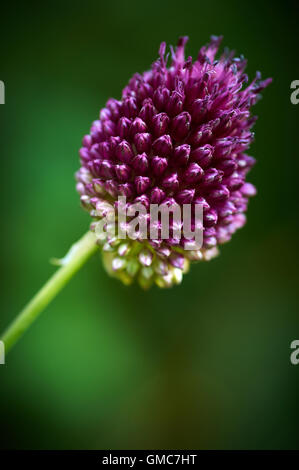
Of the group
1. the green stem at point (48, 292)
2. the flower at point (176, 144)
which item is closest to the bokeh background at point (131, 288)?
the green stem at point (48, 292)

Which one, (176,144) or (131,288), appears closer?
(176,144)

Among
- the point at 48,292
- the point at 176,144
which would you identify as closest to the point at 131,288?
the point at 48,292

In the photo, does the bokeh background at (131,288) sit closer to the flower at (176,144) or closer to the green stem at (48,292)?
the green stem at (48,292)

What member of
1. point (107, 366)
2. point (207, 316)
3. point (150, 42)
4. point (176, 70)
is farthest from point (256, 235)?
point (176, 70)

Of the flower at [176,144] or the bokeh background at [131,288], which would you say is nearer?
the flower at [176,144]

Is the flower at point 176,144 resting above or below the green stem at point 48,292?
above

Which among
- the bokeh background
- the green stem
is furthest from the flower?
the bokeh background

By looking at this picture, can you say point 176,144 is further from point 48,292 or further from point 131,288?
point 131,288
